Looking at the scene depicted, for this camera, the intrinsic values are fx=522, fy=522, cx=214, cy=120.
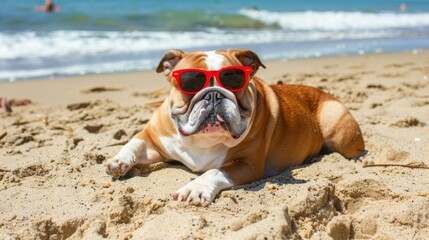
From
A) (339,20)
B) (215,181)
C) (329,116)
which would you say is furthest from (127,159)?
(339,20)

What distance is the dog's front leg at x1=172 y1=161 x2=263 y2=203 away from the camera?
3.31m

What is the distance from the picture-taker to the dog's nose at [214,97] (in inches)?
137

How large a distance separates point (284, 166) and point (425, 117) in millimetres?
2221

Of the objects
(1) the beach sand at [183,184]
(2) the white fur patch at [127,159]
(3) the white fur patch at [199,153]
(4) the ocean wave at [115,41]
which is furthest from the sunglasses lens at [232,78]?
(4) the ocean wave at [115,41]

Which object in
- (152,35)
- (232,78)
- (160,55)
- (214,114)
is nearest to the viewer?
(214,114)

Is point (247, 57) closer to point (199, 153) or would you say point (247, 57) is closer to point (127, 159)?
point (199, 153)

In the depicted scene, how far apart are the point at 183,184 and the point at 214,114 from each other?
24.1 inches

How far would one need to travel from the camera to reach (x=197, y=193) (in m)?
3.33

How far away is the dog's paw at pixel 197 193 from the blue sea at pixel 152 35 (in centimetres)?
600

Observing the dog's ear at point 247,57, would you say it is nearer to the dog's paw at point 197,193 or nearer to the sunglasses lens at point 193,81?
the sunglasses lens at point 193,81

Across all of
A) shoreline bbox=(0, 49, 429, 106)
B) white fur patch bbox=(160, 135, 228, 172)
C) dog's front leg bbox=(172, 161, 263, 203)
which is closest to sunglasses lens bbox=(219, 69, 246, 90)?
white fur patch bbox=(160, 135, 228, 172)

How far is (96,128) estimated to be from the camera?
5.38 m

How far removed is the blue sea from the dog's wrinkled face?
5.66m

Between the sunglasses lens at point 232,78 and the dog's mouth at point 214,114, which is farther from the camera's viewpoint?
the sunglasses lens at point 232,78
